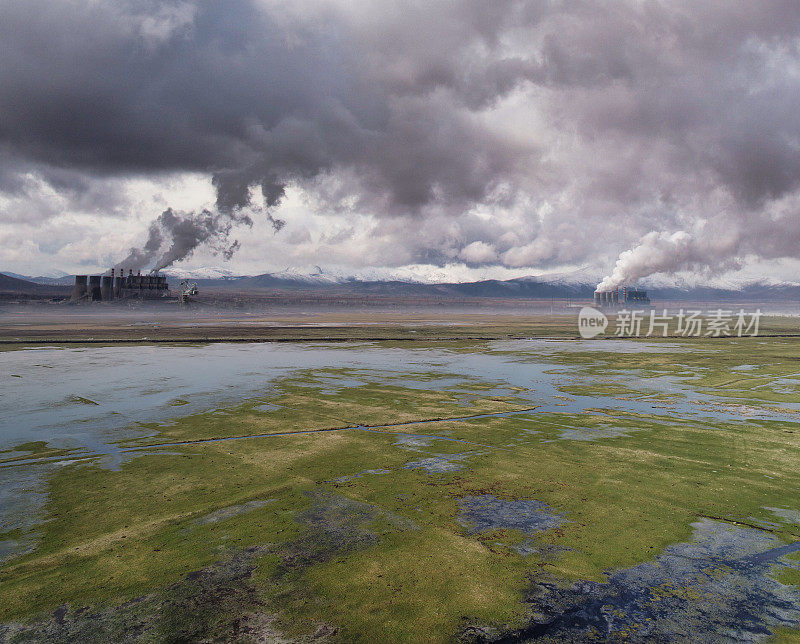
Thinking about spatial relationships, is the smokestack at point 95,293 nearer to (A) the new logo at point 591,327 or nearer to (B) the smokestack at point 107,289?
(B) the smokestack at point 107,289

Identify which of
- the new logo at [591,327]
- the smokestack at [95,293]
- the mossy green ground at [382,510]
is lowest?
the new logo at [591,327]

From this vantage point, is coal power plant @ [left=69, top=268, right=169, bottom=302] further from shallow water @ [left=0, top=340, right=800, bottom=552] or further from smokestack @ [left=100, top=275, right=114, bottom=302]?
shallow water @ [left=0, top=340, right=800, bottom=552]

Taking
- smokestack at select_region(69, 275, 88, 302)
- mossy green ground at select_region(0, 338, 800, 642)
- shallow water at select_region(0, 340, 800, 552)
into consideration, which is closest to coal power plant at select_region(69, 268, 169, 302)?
smokestack at select_region(69, 275, 88, 302)

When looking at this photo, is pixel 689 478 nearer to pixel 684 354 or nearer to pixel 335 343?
pixel 684 354

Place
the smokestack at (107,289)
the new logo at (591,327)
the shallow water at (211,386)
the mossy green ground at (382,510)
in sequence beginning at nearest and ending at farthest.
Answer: the mossy green ground at (382,510), the shallow water at (211,386), the new logo at (591,327), the smokestack at (107,289)

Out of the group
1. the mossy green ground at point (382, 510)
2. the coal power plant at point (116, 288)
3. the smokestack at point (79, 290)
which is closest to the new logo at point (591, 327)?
the mossy green ground at point (382, 510)

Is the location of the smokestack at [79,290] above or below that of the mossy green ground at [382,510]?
above

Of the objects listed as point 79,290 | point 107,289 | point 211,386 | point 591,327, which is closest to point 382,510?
point 211,386
